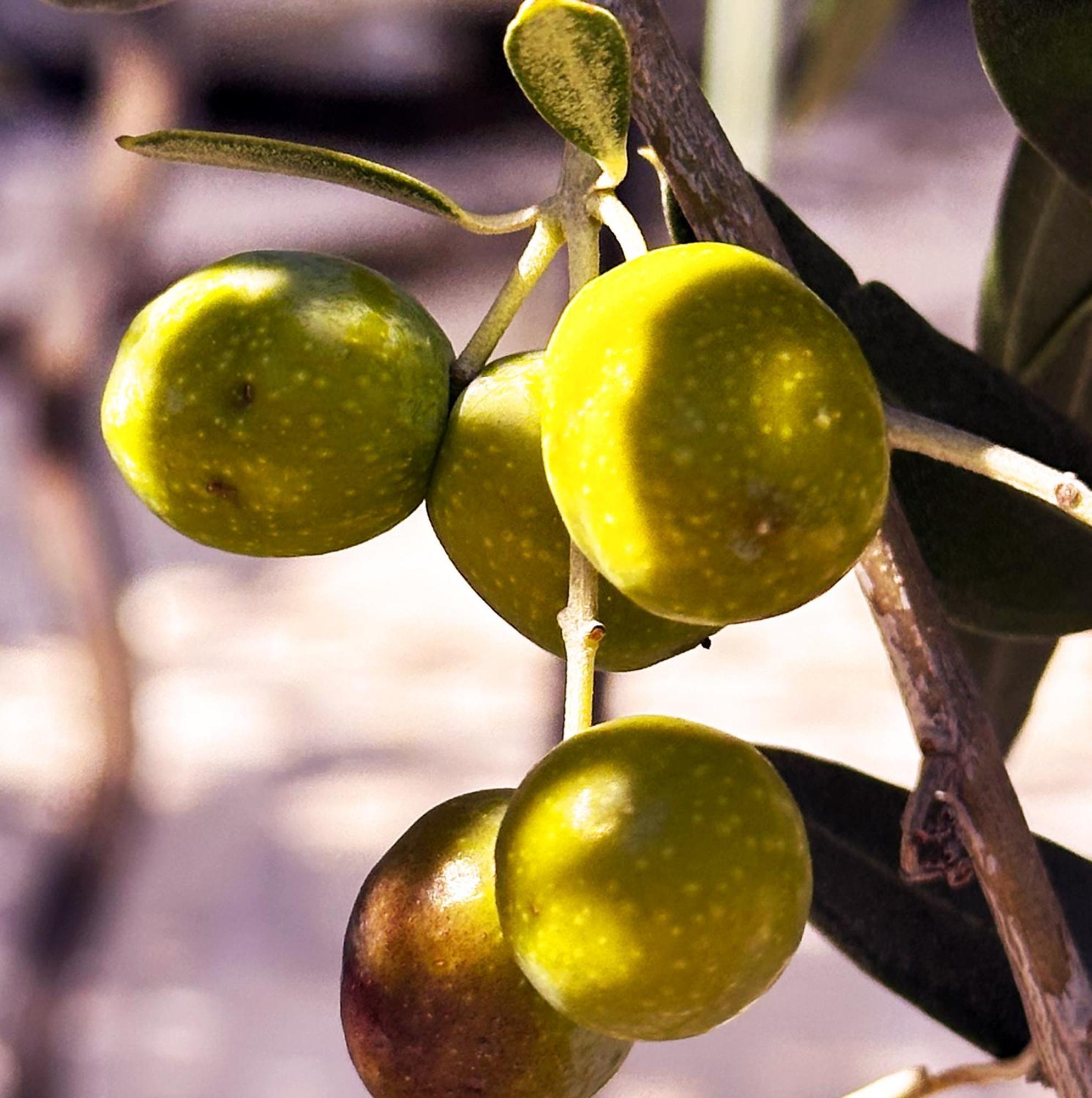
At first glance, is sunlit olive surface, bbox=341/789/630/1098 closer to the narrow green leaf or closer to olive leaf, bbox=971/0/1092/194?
the narrow green leaf

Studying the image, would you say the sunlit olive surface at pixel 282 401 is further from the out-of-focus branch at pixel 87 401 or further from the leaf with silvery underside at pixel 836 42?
the out-of-focus branch at pixel 87 401

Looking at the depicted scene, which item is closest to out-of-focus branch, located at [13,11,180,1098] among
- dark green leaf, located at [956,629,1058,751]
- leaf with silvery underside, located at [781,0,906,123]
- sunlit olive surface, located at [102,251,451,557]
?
leaf with silvery underside, located at [781,0,906,123]

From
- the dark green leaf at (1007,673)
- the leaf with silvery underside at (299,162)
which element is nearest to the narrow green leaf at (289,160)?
the leaf with silvery underside at (299,162)

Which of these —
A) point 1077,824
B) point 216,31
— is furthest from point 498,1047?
point 1077,824

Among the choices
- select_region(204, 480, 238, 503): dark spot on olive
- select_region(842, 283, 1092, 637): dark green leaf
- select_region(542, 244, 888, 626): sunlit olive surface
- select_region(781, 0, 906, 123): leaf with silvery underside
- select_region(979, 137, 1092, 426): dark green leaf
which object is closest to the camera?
select_region(542, 244, 888, 626): sunlit olive surface

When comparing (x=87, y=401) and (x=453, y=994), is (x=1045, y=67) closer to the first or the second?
(x=453, y=994)
